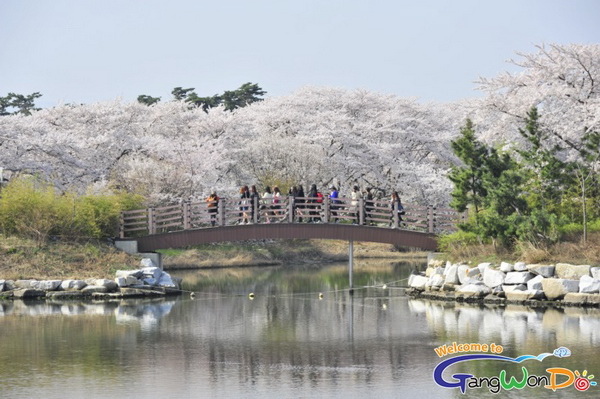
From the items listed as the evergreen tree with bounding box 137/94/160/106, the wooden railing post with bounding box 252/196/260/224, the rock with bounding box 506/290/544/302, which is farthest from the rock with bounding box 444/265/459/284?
the evergreen tree with bounding box 137/94/160/106

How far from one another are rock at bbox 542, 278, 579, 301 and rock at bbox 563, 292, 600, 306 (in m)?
0.22

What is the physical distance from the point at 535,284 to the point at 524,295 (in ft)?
1.67

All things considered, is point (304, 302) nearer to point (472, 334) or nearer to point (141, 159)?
point (472, 334)

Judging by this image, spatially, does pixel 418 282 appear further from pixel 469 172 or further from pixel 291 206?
pixel 291 206

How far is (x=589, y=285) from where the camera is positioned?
102 ft

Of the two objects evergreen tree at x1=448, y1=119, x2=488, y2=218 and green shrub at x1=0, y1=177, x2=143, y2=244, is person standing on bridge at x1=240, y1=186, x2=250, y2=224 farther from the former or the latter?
evergreen tree at x1=448, y1=119, x2=488, y2=218

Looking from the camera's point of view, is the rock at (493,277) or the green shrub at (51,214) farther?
the green shrub at (51,214)

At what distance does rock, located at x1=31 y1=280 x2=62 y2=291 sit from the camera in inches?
1425

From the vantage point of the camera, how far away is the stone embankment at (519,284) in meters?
31.0

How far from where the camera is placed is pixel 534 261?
32656mm

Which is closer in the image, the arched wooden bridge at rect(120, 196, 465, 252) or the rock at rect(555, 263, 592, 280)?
the rock at rect(555, 263, 592, 280)

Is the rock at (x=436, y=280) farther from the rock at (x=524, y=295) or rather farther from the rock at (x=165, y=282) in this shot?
the rock at (x=165, y=282)

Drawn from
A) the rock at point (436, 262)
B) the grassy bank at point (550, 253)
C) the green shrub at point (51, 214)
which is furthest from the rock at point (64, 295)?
the grassy bank at point (550, 253)

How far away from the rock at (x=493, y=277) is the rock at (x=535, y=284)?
102 cm
